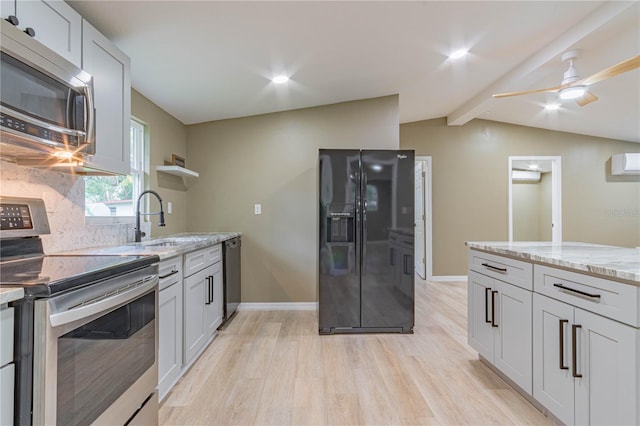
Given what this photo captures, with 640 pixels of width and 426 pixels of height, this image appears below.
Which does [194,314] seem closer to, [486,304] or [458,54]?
[486,304]

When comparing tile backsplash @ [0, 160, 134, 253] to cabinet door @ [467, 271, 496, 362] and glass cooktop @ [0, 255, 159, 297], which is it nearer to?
glass cooktop @ [0, 255, 159, 297]

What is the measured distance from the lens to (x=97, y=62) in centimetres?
169

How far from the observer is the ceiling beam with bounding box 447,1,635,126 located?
2188 mm

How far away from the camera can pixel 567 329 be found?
1506 mm

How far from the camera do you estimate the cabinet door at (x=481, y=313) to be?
216 cm

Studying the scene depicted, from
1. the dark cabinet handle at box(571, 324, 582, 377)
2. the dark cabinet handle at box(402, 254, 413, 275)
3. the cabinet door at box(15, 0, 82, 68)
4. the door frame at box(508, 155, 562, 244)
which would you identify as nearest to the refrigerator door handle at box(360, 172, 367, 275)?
the dark cabinet handle at box(402, 254, 413, 275)

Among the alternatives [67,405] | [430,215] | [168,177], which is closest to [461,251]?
[430,215]

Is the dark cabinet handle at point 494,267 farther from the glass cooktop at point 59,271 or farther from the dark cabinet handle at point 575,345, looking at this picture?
the glass cooktop at point 59,271

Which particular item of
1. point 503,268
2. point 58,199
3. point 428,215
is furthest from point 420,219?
point 58,199

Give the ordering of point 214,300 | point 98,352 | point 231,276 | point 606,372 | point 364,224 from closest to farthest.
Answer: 1. point 98,352
2. point 606,372
3. point 214,300
4. point 364,224
5. point 231,276

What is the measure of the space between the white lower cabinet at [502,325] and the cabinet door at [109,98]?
8.43 ft

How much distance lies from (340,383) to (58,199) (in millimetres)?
2104

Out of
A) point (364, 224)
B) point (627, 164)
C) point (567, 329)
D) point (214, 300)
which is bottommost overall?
point (214, 300)

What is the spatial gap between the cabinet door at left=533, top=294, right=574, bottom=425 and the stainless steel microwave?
2.50 meters
